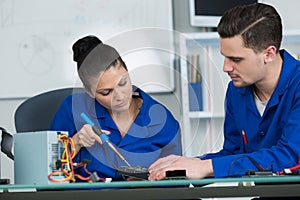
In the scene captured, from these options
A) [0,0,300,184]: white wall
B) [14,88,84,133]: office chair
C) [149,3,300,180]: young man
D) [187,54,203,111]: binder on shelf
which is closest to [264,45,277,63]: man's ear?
[149,3,300,180]: young man

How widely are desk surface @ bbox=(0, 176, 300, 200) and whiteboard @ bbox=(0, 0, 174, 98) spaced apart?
238 cm

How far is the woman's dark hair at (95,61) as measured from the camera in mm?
1680

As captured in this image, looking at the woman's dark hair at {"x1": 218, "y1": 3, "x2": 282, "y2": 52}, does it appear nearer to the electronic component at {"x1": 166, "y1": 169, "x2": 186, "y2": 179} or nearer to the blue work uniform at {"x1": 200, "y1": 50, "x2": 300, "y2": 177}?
the blue work uniform at {"x1": 200, "y1": 50, "x2": 300, "y2": 177}

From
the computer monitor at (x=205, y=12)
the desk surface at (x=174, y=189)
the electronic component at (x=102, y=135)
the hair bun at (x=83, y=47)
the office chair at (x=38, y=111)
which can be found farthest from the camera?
the computer monitor at (x=205, y=12)

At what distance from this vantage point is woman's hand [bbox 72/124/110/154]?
1.68 metres

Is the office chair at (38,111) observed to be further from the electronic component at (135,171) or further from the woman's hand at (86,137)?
the electronic component at (135,171)

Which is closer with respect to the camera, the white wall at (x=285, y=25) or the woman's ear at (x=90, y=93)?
the woman's ear at (x=90, y=93)

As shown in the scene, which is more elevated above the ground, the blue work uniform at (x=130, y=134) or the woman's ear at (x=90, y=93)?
the woman's ear at (x=90, y=93)

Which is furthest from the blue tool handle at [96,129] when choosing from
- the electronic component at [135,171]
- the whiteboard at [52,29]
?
the whiteboard at [52,29]

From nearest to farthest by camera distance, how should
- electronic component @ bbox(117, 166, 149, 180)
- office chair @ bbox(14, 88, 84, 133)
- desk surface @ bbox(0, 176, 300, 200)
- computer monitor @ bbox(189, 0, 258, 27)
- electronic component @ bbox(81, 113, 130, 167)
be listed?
desk surface @ bbox(0, 176, 300, 200)
electronic component @ bbox(117, 166, 149, 180)
electronic component @ bbox(81, 113, 130, 167)
office chair @ bbox(14, 88, 84, 133)
computer monitor @ bbox(189, 0, 258, 27)

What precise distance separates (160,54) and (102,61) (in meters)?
0.16

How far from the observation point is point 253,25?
178cm

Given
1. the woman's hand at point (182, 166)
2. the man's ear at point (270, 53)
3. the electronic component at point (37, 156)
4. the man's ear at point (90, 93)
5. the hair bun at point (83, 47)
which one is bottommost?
the woman's hand at point (182, 166)

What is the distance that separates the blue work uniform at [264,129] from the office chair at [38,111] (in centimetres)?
66
